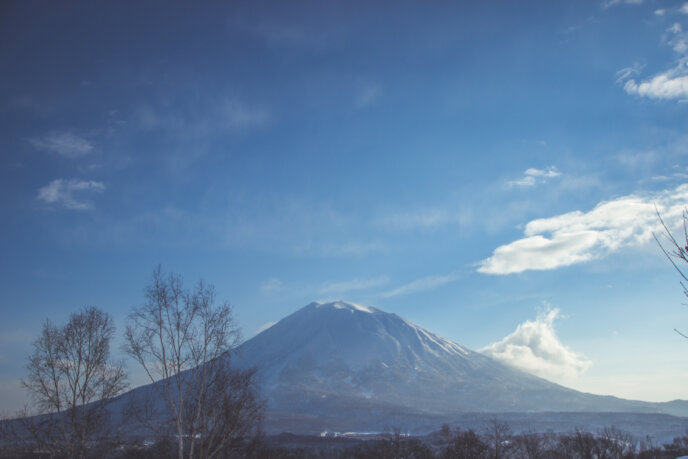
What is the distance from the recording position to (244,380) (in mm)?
19516

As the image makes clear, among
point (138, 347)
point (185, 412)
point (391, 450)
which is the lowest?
point (391, 450)

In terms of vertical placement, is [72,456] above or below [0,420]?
below

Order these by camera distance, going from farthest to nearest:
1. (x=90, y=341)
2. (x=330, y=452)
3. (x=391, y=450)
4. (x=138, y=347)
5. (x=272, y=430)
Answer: (x=272, y=430) < (x=330, y=452) < (x=391, y=450) < (x=90, y=341) < (x=138, y=347)

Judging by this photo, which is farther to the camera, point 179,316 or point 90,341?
point 90,341

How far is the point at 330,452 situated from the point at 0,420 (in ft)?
252

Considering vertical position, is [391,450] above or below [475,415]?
above

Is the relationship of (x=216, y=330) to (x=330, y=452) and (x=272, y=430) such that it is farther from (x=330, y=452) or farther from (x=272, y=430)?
(x=272, y=430)

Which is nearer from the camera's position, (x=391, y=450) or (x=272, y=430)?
(x=391, y=450)

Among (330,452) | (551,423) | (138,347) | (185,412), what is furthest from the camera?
(551,423)

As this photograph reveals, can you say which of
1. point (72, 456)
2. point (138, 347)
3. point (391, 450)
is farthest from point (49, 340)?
point (391, 450)

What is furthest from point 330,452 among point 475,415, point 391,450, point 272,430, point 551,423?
point 551,423

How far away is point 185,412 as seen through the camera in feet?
67.1

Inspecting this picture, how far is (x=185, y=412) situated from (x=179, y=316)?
18.5 ft

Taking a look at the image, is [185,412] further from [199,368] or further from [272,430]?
[272,430]
